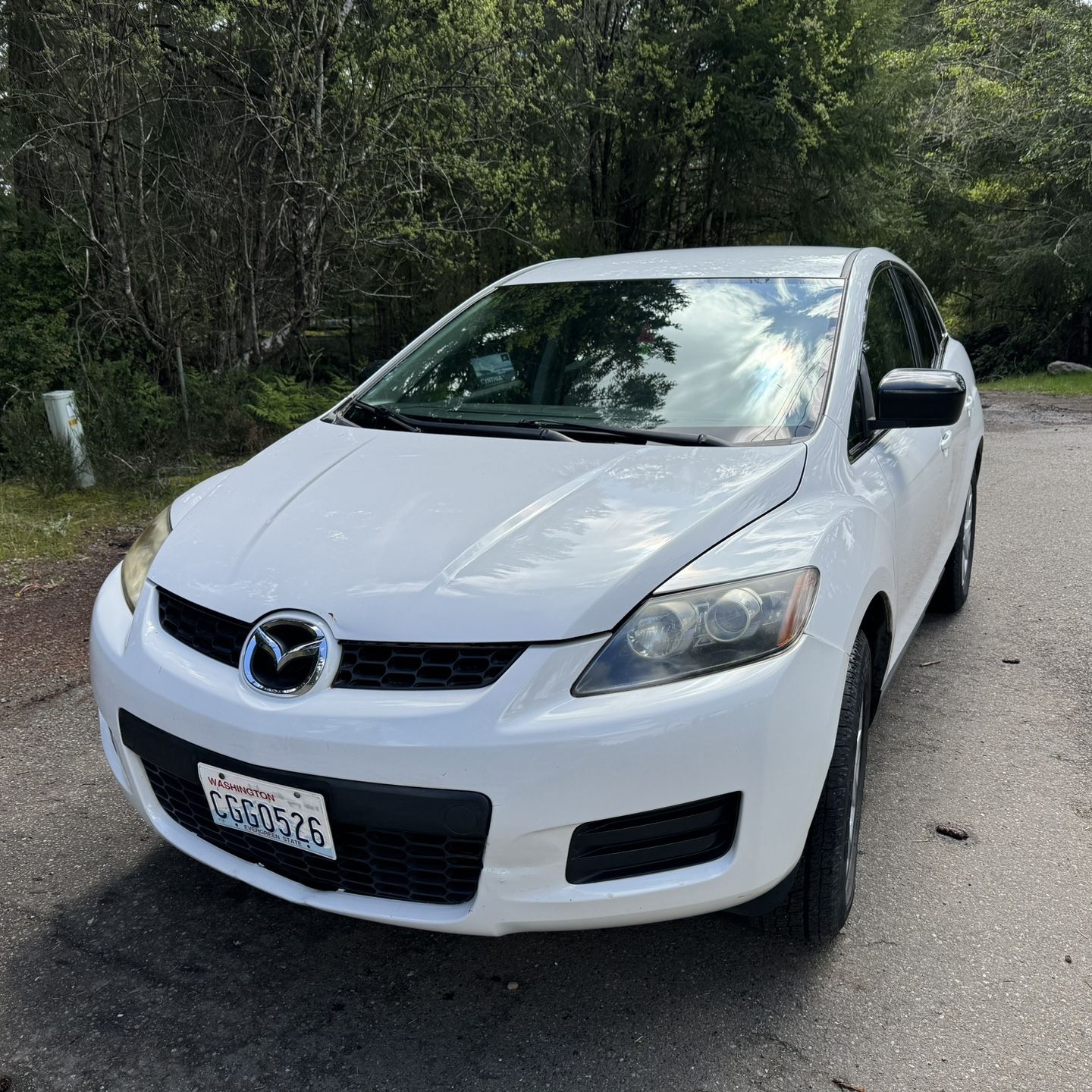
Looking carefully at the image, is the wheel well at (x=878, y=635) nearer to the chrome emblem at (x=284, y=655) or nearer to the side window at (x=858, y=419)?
the side window at (x=858, y=419)

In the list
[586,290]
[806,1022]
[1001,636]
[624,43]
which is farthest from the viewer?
[624,43]

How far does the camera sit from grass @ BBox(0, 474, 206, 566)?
5.82 metres

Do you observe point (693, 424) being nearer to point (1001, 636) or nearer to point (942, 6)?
point (1001, 636)

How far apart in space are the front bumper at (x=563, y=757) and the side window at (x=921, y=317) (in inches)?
95.4

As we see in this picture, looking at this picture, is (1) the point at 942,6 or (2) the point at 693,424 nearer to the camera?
(2) the point at 693,424

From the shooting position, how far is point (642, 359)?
302cm

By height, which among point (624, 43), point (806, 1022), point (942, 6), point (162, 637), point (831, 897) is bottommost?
point (806, 1022)

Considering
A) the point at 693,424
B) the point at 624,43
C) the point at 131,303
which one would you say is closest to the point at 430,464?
the point at 693,424

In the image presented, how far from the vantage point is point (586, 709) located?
5.98ft

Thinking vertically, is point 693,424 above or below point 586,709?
above

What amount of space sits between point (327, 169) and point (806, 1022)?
754 centimetres

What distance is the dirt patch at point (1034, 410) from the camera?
11180 mm

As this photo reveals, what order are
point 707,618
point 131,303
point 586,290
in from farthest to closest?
1. point 131,303
2. point 586,290
3. point 707,618

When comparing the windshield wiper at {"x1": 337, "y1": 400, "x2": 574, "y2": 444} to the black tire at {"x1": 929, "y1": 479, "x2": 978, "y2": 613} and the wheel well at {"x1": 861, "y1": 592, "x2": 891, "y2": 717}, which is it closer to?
the wheel well at {"x1": 861, "y1": 592, "x2": 891, "y2": 717}
